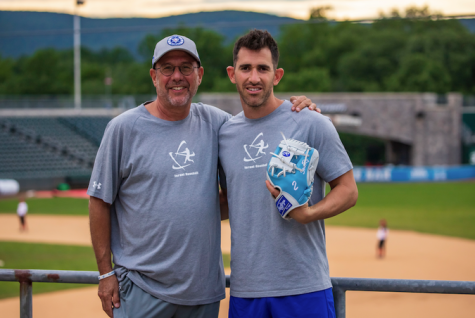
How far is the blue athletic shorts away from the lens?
255cm

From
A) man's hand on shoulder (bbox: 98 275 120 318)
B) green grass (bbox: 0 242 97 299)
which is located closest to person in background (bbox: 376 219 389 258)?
green grass (bbox: 0 242 97 299)

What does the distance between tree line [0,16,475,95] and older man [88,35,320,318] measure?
57.8m

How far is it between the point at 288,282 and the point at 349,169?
67 cm

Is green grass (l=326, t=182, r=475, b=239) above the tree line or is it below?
below

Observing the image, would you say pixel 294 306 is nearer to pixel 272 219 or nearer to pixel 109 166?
pixel 272 219

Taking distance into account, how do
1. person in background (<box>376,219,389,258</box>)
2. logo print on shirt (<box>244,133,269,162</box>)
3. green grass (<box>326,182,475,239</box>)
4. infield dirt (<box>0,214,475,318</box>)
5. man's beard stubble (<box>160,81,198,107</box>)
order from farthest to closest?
green grass (<box>326,182,475,239</box>), person in background (<box>376,219,389,258</box>), infield dirt (<box>0,214,475,318</box>), man's beard stubble (<box>160,81,198,107</box>), logo print on shirt (<box>244,133,269,162</box>)

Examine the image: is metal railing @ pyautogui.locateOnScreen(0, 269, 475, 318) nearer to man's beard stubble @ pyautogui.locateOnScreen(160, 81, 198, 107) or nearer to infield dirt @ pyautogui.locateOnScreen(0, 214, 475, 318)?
man's beard stubble @ pyautogui.locateOnScreen(160, 81, 198, 107)

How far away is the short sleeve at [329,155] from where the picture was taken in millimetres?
2639

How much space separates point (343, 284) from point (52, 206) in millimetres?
24386

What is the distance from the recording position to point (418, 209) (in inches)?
936

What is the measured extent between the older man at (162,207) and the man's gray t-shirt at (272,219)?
0.55ft

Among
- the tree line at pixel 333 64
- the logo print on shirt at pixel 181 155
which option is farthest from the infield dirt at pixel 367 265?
the tree line at pixel 333 64

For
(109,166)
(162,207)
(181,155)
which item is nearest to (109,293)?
(162,207)

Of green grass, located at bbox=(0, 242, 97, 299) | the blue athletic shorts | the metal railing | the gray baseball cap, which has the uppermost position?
the gray baseball cap
